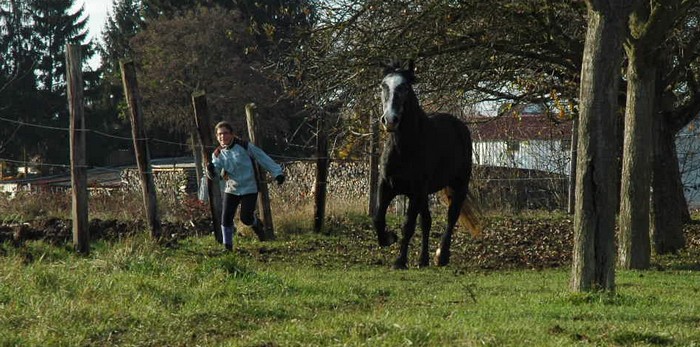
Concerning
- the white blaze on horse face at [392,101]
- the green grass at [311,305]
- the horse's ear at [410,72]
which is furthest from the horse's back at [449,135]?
the green grass at [311,305]

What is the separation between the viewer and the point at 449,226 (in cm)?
1371

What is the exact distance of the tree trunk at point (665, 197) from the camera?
14688 mm

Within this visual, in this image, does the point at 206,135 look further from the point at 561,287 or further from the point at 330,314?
the point at 330,314

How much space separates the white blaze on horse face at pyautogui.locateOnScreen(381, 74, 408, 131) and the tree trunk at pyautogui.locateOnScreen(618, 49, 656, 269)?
286 centimetres

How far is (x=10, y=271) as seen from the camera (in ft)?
28.9

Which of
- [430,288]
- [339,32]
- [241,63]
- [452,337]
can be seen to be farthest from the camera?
[241,63]

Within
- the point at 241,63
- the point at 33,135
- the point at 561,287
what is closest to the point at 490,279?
the point at 561,287

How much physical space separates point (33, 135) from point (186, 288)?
49.3 meters

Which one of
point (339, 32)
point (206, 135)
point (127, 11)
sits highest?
point (127, 11)

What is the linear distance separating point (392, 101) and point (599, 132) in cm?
332

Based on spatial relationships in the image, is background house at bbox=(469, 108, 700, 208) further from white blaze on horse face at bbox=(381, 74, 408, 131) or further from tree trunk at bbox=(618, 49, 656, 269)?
white blaze on horse face at bbox=(381, 74, 408, 131)

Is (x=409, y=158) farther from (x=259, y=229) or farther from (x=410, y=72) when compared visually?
(x=259, y=229)

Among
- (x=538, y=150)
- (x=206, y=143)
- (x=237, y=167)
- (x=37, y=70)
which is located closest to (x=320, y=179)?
(x=206, y=143)

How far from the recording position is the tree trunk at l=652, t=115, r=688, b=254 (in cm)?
1469
